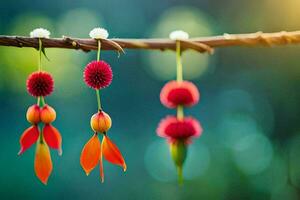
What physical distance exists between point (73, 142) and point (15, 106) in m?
0.33

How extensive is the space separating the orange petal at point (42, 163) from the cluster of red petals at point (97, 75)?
0.30 feet

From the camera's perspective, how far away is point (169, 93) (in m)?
0.61

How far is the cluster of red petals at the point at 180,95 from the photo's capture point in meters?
0.60

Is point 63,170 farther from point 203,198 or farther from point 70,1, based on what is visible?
point 70,1

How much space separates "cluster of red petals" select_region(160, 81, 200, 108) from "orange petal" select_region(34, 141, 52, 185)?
0.48ft

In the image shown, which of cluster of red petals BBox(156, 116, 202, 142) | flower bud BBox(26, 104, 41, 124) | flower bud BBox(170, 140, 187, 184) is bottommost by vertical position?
flower bud BBox(170, 140, 187, 184)

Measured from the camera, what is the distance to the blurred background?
2598 mm

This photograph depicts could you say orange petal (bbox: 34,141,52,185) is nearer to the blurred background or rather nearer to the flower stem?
the flower stem

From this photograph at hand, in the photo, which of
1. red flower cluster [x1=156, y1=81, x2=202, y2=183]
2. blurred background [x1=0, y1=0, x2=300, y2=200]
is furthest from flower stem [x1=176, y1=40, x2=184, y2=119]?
blurred background [x1=0, y1=0, x2=300, y2=200]

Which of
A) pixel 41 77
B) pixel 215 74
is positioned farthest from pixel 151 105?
pixel 41 77

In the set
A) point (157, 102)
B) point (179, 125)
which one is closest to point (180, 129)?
point (179, 125)

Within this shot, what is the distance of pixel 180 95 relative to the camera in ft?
1.97

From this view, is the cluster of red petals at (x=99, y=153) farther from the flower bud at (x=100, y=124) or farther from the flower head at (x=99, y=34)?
the flower head at (x=99, y=34)

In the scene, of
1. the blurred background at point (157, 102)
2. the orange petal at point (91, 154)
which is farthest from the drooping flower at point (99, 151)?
the blurred background at point (157, 102)
